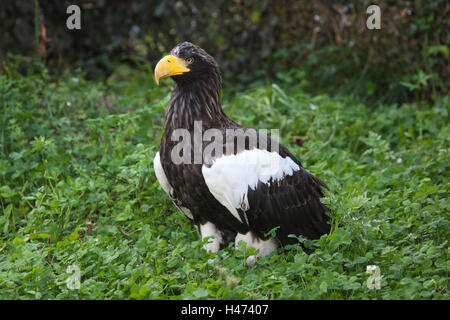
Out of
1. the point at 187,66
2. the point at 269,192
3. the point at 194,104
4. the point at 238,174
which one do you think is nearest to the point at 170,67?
the point at 187,66

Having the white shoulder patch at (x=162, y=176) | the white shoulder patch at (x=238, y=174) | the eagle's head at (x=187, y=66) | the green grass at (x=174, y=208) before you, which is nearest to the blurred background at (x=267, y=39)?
the green grass at (x=174, y=208)

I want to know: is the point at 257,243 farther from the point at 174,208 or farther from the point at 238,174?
the point at 174,208

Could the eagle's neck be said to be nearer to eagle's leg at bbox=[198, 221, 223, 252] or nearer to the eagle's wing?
the eagle's wing

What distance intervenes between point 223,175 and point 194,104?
1.83 ft

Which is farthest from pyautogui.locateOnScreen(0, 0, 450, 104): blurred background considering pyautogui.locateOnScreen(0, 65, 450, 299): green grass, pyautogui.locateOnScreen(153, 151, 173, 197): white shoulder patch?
pyautogui.locateOnScreen(153, 151, 173, 197): white shoulder patch

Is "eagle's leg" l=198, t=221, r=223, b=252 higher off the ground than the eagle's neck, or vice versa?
the eagle's neck

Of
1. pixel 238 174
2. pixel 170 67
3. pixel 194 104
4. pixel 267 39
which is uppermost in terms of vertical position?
pixel 267 39

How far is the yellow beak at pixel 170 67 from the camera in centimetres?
342

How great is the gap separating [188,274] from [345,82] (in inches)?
164

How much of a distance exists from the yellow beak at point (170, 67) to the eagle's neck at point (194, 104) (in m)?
0.14

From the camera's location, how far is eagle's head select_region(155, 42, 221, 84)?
345 centimetres

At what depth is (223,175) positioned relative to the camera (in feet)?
10.6

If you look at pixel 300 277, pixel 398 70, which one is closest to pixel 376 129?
pixel 398 70

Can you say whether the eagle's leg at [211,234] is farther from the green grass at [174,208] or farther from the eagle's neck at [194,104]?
the eagle's neck at [194,104]
